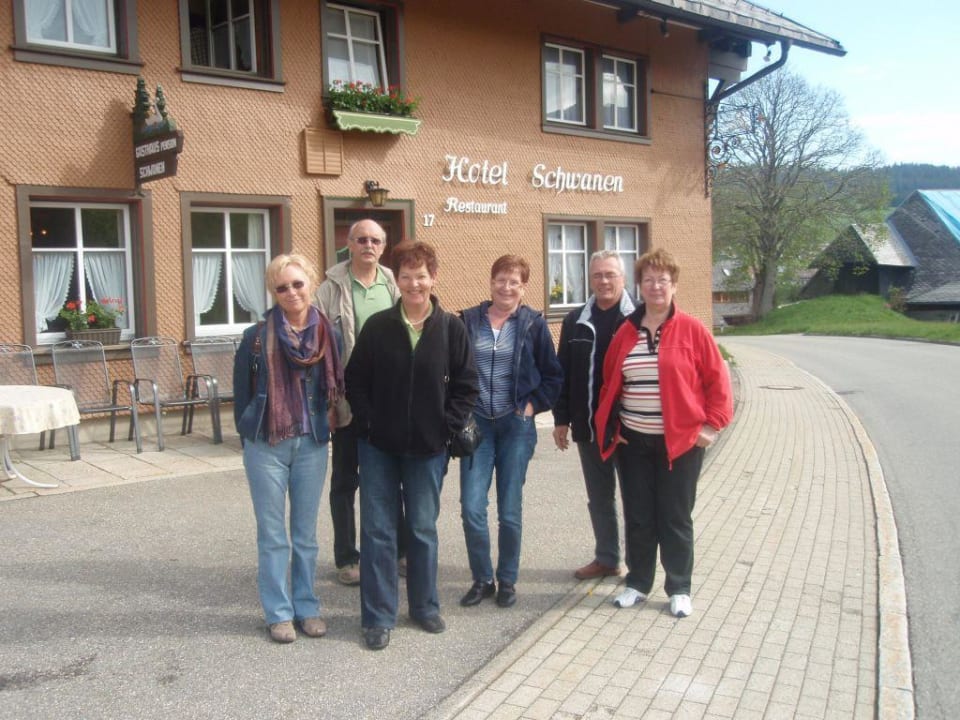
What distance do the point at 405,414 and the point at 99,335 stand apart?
660 centimetres

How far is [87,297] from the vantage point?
9992 mm

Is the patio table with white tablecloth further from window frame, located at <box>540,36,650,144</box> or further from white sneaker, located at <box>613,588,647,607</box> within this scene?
window frame, located at <box>540,36,650,144</box>

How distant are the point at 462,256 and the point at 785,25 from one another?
A: 7.84 m

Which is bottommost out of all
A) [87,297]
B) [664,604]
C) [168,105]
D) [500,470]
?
[664,604]

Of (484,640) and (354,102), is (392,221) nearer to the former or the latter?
(354,102)

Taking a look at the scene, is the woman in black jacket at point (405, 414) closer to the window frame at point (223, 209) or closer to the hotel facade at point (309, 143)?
the hotel facade at point (309, 143)

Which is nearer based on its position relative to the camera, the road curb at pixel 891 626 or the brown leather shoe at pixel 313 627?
the road curb at pixel 891 626

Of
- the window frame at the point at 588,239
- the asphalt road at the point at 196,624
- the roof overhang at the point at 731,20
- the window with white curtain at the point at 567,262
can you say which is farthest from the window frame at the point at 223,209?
the roof overhang at the point at 731,20

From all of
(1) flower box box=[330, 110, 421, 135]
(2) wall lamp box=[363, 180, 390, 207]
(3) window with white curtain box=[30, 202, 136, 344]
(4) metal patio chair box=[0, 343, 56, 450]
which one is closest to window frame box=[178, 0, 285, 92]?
(1) flower box box=[330, 110, 421, 135]

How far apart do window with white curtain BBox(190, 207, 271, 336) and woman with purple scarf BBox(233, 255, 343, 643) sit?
661cm

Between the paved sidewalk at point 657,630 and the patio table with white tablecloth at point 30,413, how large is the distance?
0.95 ft

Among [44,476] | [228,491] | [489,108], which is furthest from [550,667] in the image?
[489,108]

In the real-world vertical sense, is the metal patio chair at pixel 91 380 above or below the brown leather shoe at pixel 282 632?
above

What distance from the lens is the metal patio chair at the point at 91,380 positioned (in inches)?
363
